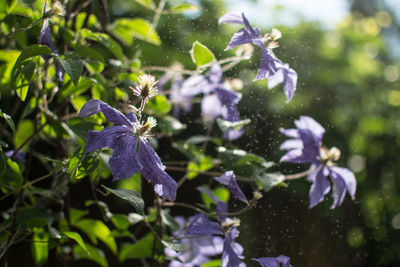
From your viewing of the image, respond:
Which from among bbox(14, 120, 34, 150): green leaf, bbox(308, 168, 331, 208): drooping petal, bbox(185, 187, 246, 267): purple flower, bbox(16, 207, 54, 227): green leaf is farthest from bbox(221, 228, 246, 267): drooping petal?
bbox(14, 120, 34, 150): green leaf

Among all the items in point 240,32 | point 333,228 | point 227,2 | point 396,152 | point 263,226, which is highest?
point 240,32

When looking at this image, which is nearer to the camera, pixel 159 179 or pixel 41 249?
pixel 159 179

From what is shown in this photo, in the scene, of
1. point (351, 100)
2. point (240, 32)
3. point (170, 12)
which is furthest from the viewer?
point (351, 100)

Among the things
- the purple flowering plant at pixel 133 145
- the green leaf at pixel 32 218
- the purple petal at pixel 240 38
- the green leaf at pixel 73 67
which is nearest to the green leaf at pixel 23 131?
the purple flowering plant at pixel 133 145

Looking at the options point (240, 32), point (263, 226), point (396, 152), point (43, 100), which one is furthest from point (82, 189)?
point (396, 152)

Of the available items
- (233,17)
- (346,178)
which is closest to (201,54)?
(233,17)

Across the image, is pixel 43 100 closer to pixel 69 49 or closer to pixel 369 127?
pixel 69 49

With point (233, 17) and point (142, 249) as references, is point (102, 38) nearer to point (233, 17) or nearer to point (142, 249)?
point (233, 17)
